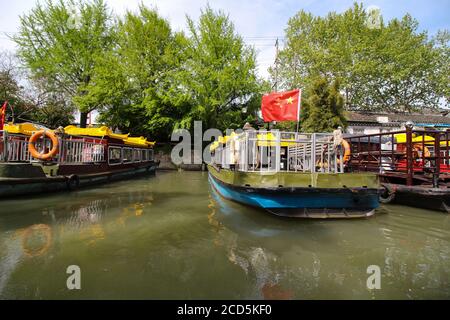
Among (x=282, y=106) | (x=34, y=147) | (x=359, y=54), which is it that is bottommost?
(x=34, y=147)

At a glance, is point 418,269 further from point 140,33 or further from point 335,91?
point 140,33

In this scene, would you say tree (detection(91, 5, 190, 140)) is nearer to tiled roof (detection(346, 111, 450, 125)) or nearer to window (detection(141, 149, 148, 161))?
window (detection(141, 149, 148, 161))

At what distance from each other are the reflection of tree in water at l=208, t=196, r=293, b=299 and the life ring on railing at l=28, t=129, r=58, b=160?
8525mm

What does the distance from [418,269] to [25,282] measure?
17.3ft

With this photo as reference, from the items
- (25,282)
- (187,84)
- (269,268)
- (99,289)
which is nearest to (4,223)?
(25,282)

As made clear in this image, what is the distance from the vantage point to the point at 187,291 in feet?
10.8

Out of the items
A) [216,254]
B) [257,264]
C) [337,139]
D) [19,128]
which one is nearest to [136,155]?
[19,128]

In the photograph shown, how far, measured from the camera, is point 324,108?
70.8 ft

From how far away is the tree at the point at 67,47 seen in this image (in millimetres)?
25250

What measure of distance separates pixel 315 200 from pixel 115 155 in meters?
13.6

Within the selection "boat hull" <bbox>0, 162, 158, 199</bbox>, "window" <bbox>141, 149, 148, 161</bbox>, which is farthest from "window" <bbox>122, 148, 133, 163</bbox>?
"boat hull" <bbox>0, 162, 158, 199</bbox>

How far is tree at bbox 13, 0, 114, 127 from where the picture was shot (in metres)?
25.2

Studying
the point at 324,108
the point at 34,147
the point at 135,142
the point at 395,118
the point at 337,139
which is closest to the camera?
the point at 337,139

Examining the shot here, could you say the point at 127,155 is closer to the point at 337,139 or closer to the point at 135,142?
the point at 135,142
